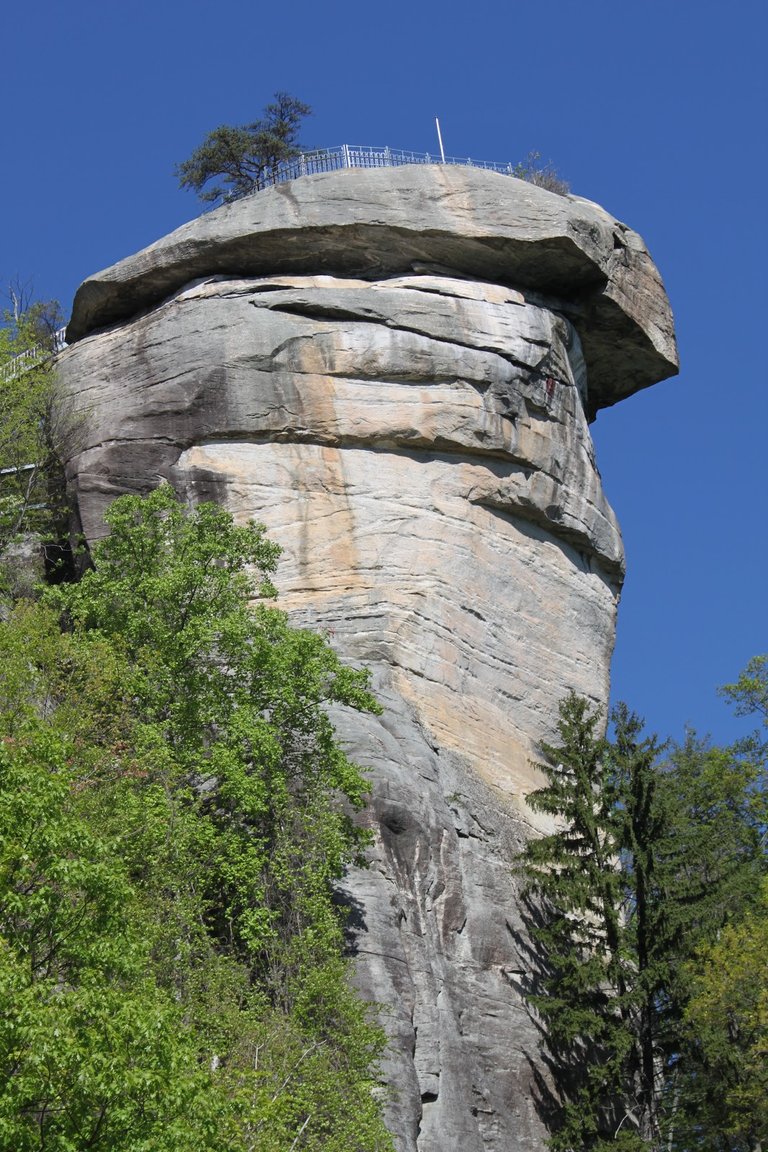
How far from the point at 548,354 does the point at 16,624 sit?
15087mm

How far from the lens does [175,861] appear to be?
81.1ft

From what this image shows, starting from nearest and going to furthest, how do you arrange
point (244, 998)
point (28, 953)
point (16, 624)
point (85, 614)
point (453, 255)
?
point (28, 953) < point (244, 998) < point (16, 624) < point (85, 614) < point (453, 255)

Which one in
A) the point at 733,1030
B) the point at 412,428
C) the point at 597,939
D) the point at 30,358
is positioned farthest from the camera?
the point at 30,358

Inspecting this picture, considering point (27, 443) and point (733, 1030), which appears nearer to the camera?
point (733, 1030)

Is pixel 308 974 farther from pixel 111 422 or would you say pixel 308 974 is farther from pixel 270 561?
pixel 111 422

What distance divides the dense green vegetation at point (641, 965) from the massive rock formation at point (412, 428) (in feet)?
3.82

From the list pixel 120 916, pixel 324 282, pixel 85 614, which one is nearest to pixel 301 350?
pixel 324 282

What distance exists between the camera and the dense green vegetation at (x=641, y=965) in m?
28.6

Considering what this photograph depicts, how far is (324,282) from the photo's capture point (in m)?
37.9

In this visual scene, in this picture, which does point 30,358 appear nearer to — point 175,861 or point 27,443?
point 27,443

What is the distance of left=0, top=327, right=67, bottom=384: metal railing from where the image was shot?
3847cm

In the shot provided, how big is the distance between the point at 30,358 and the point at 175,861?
1842 centimetres

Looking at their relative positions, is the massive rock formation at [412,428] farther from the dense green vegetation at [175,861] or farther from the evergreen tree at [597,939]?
the dense green vegetation at [175,861]

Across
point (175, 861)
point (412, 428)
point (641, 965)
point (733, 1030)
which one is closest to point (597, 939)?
point (641, 965)
